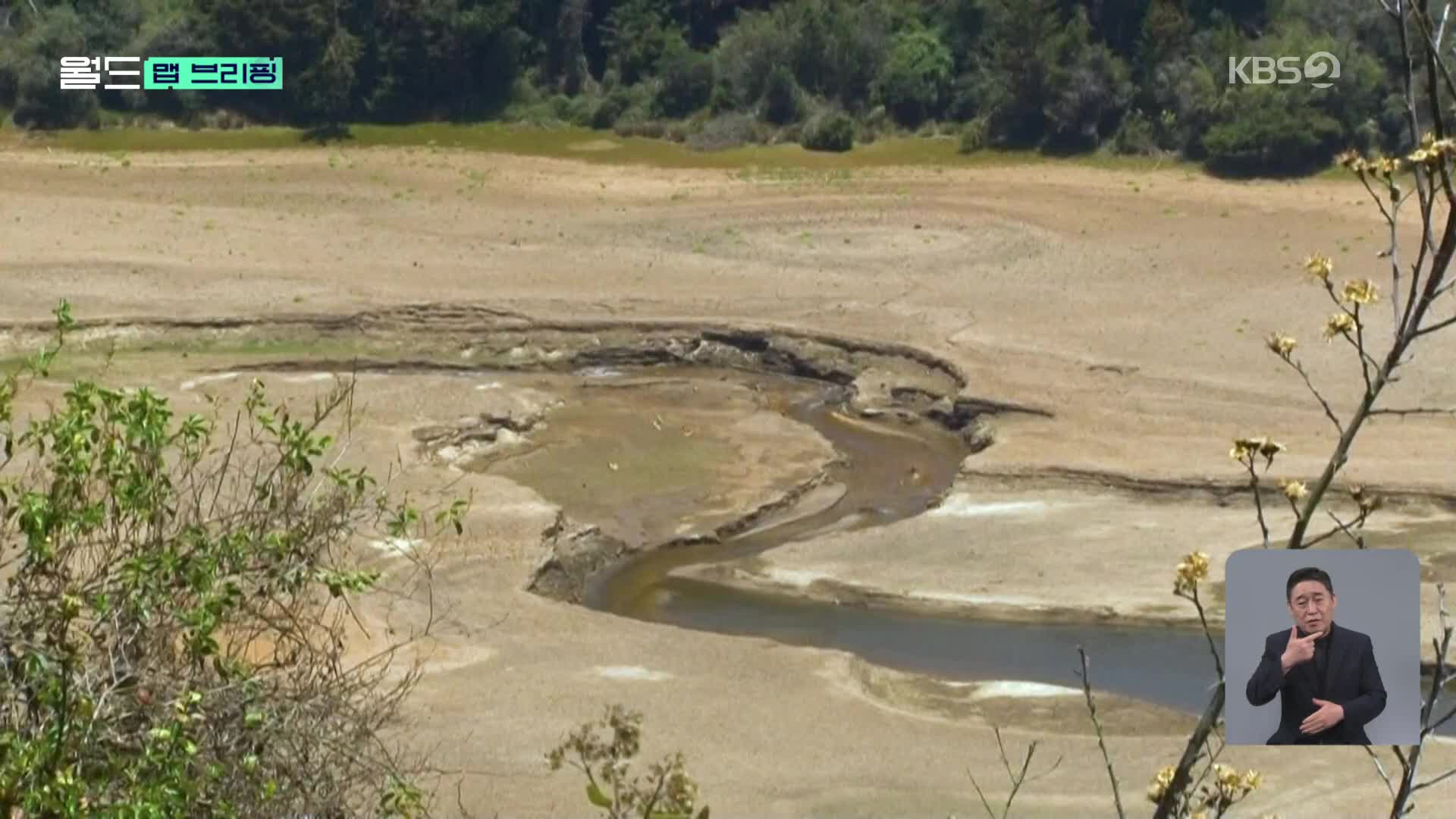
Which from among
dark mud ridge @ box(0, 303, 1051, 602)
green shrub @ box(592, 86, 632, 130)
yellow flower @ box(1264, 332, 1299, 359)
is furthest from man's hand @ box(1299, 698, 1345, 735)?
green shrub @ box(592, 86, 632, 130)

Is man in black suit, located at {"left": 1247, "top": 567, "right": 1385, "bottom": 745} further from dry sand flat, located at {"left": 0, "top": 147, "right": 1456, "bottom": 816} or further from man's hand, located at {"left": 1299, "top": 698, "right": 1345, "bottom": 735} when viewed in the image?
dry sand flat, located at {"left": 0, "top": 147, "right": 1456, "bottom": 816}

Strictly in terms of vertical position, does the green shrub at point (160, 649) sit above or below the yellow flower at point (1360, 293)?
below

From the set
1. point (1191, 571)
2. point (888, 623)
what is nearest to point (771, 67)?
point (888, 623)

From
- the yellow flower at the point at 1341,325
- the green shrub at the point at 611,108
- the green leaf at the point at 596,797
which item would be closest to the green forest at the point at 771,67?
the green shrub at the point at 611,108

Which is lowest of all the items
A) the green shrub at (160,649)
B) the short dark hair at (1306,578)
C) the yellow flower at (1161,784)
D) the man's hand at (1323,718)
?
the green shrub at (160,649)

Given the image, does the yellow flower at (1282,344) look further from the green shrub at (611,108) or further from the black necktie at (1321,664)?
the green shrub at (611,108)

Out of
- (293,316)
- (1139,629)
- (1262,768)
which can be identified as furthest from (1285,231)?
(1262,768)
